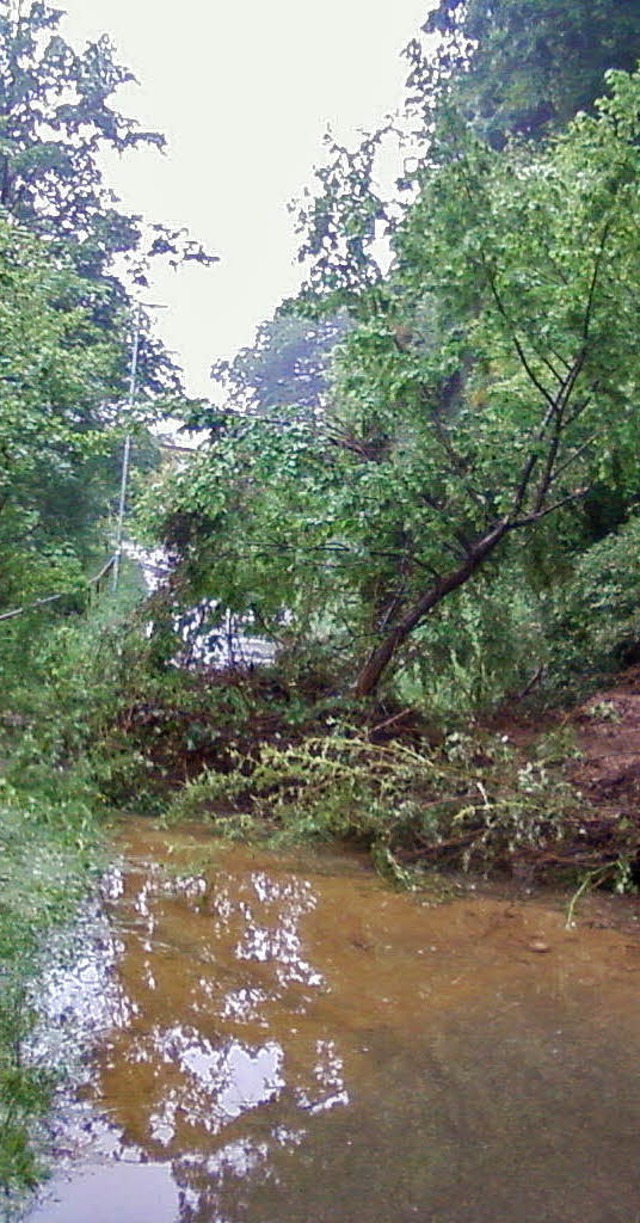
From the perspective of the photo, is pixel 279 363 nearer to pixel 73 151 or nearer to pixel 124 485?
pixel 73 151

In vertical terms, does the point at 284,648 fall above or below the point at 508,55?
below

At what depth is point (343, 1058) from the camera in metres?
3.70

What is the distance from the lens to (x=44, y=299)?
11.0 metres

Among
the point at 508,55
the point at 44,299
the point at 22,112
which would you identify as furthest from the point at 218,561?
the point at 22,112

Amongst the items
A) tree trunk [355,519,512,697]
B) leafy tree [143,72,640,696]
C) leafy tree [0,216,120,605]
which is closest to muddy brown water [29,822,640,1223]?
tree trunk [355,519,512,697]

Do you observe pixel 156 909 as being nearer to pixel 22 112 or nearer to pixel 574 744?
pixel 574 744

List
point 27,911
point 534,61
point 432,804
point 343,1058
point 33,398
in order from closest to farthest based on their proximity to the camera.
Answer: point 343,1058 < point 27,911 < point 432,804 < point 33,398 < point 534,61

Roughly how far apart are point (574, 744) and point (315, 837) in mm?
1876

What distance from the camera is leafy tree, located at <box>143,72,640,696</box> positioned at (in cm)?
648

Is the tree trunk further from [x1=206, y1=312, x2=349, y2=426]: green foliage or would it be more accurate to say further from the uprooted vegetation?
[x1=206, y1=312, x2=349, y2=426]: green foliage

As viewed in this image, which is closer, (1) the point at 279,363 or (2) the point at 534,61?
(2) the point at 534,61

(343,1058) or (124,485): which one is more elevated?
(124,485)

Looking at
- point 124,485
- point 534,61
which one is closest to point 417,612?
point 124,485

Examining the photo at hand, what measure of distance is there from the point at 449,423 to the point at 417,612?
1494mm
